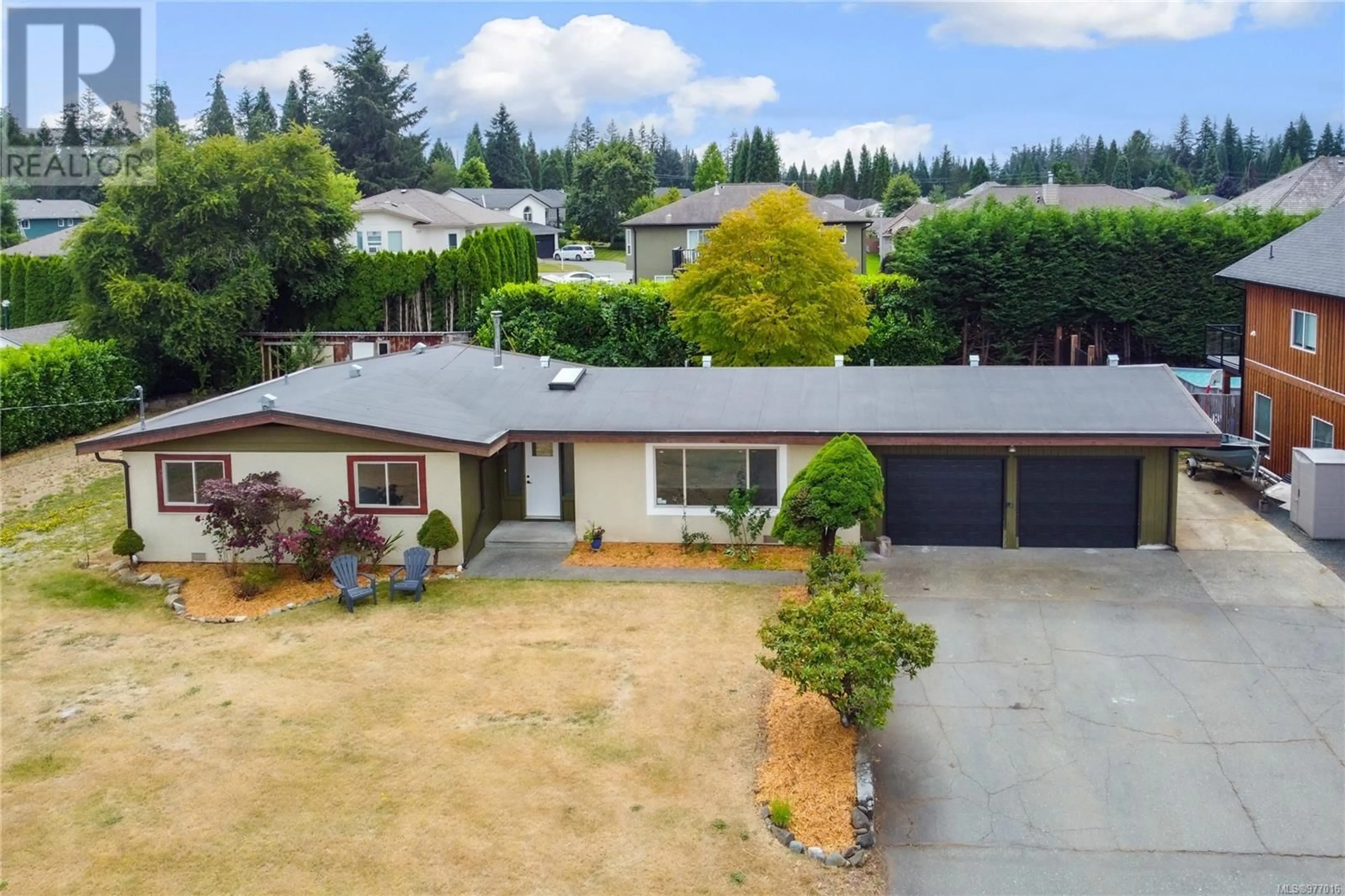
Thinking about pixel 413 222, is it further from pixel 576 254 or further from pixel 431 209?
pixel 576 254

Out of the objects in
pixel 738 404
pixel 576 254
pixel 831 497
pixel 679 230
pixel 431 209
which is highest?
pixel 431 209

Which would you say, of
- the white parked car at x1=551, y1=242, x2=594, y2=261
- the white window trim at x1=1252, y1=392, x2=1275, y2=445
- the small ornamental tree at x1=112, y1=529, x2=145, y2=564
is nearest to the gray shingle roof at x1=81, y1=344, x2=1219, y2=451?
the small ornamental tree at x1=112, y1=529, x2=145, y2=564

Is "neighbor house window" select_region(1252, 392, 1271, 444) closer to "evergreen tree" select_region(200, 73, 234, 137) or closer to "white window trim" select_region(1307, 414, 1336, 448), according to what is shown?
"white window trim" select_region(1307, 414, 1336, 448)

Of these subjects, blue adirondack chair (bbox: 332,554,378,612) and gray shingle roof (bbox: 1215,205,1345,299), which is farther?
gray shingle roof (bbox: 1215,205,1345,299)

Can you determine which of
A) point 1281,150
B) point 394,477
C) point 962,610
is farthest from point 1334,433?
point 1281,150

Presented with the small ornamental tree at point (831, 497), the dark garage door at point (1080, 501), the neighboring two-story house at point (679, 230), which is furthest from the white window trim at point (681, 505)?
the neighboring two-story house at point (679, 230)

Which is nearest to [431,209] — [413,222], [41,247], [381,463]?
[413,222]

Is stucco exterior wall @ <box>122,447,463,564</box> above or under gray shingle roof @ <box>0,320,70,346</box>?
under

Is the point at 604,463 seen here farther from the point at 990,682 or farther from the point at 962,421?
the point at 990,682
